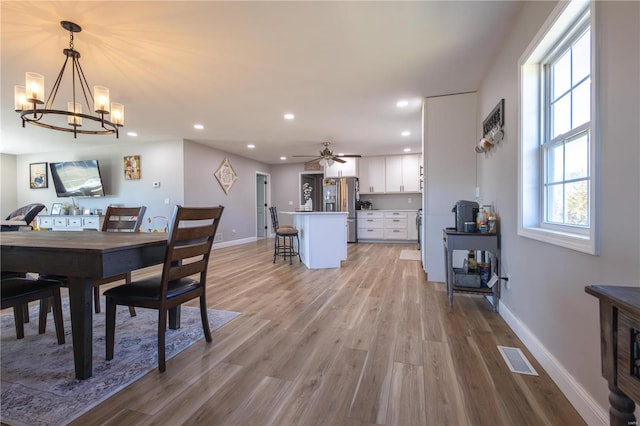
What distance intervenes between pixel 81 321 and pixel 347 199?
650 cm

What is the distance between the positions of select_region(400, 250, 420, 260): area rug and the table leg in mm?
4783

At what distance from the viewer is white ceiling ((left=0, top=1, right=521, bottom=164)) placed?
79.7 inches

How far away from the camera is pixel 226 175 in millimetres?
7055

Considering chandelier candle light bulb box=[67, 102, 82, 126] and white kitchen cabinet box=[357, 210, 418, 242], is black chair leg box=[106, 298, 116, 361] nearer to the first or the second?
chandelier candle light bulb box=[67, 102, 82, 126]

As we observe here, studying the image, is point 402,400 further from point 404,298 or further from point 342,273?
point 342,273

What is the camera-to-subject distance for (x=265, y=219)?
9.05m

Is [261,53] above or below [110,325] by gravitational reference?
above

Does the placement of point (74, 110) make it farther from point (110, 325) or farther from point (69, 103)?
point (110, 325)

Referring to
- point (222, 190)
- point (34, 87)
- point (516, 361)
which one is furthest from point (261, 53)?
point (222, 190)

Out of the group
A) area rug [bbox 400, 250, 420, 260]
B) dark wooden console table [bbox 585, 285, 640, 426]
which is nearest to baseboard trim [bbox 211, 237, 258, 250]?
area rug [bbox 400, 250, 420, 260]

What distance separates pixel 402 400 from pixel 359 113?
3810 millimetres

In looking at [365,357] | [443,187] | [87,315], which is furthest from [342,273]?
[87,315]

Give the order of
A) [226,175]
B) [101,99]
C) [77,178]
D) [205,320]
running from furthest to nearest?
[226,175] → [77,178] → [101,99] → [205,320]

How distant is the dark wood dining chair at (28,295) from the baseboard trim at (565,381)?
3057 mm
